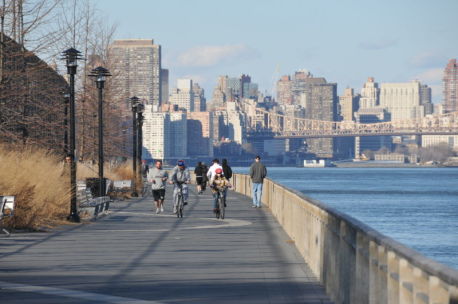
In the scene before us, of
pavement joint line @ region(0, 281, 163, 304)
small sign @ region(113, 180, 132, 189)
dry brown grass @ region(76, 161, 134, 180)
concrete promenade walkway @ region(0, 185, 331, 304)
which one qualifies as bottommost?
concrete promenade walkway @ region(0, 185, 331, 304)

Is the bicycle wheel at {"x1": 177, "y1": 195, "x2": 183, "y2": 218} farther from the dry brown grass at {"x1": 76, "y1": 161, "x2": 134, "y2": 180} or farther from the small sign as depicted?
the small sign

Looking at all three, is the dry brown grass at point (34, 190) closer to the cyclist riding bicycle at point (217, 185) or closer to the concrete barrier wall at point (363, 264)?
the cyclist riding bicycle at point (217, 185)

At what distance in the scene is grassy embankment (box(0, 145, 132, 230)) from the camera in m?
21.5

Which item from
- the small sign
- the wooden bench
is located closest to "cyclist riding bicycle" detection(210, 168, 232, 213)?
the wooden bench

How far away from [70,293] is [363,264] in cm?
419

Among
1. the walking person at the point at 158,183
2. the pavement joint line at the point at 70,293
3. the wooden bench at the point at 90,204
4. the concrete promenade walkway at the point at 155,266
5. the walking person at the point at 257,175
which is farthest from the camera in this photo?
the walking person at the point at 257,175

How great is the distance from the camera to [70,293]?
38.9 ft

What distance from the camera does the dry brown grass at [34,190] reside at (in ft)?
70.5

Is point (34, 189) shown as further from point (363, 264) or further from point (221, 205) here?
point (363, 264)

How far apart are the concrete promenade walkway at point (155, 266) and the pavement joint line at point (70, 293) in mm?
11

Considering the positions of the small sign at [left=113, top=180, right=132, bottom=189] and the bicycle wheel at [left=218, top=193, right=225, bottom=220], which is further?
the small sign at [left=113, top=180, right=132, bottom=189]

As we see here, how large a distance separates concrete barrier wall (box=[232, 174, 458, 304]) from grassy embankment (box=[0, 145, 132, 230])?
21.9 ft

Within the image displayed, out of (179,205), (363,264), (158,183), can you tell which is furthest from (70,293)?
(158,183)

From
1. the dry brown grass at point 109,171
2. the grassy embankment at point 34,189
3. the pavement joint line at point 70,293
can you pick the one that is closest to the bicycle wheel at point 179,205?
the grassy embankment at point 34,189
